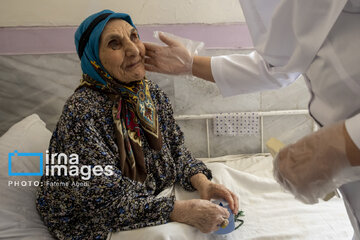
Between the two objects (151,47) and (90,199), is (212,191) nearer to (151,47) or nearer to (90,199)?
(90,199)

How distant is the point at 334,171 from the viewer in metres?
0.62

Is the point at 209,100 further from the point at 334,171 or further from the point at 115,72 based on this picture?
the point at 334,171

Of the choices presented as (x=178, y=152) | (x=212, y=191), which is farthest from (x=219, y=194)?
(x=178, y=152)

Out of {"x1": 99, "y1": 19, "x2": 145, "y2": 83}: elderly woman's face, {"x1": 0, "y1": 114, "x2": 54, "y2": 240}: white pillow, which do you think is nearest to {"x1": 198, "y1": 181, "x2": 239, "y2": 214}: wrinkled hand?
{"x1": 99, "y1": 19, "x2": 145, "y2": 83}: elderly woman's face

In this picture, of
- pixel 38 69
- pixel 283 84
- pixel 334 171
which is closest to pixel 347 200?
pixel 334 171

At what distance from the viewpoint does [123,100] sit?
1.50 m

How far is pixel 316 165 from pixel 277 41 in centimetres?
37

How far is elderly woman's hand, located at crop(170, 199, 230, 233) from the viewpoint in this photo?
127 cm

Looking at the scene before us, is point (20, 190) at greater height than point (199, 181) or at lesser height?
greater

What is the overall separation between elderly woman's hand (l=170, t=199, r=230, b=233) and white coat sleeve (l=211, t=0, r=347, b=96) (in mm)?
494

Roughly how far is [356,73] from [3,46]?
2.00 meters
